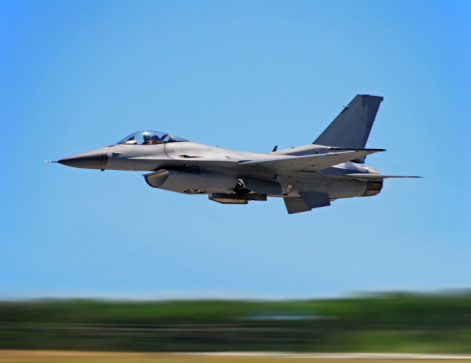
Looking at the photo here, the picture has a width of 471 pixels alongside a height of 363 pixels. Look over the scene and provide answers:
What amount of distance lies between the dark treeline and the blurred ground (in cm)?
63

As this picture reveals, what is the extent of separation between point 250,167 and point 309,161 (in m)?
1.59

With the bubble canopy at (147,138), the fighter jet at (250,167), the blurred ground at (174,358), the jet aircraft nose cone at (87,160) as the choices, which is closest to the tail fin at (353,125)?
the fighter jet at (250,167)

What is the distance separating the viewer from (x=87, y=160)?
1831 cm

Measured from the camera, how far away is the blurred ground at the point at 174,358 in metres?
15.7

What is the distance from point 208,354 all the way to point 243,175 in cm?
506

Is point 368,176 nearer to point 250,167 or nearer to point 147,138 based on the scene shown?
point 250,167

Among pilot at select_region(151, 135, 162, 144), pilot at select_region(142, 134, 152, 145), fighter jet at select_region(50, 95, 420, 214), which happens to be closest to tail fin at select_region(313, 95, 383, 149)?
fighter jet at select_region(50, 95, 420, 214)

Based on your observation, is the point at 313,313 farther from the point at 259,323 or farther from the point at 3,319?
the point at 3,319

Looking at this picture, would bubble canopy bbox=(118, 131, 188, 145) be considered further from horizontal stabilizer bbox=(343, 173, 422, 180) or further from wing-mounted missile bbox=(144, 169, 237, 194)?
horizontal stabilizer bbox=(343, 173, 422, 180)

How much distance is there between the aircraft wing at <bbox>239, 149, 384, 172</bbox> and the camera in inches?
760

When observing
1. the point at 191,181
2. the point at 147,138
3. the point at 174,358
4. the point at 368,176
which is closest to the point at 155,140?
the point at 147,138

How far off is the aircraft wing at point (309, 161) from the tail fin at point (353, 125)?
7.15ft

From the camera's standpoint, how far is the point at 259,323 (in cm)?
1772

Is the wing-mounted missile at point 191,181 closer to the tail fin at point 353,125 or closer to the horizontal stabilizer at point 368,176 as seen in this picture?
the horizontal stabilizer at point 368,176
